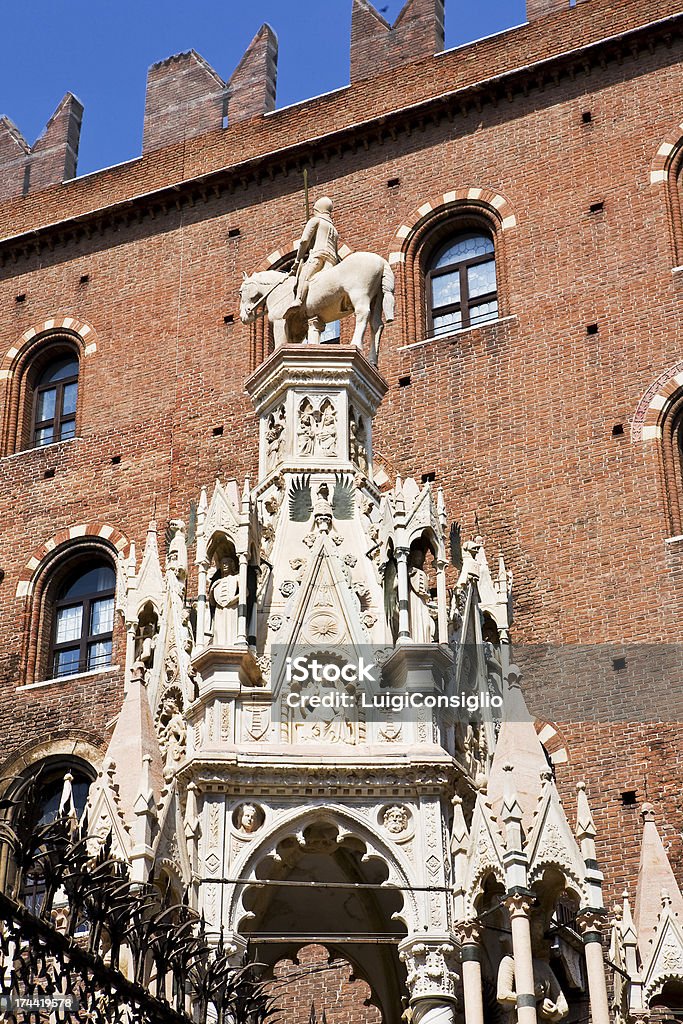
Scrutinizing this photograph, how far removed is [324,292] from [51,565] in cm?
828

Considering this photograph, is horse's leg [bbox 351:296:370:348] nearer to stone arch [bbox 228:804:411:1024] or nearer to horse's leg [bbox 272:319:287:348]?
horse's leg [bbox 272:319:287:348]

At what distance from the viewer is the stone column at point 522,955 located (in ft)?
43.8

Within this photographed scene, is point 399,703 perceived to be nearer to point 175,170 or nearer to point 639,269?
point 639,269

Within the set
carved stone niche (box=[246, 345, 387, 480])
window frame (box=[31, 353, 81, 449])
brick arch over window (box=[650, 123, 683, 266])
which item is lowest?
carved stone niche (box=[246, 345, 387, 480])

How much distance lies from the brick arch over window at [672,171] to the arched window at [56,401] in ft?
29.3

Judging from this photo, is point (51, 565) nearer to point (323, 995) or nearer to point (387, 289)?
point (323, 995)

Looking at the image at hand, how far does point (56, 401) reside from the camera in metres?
27.4

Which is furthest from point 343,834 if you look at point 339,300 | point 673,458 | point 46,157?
point 46,157

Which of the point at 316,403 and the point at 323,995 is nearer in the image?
the point at 316,403

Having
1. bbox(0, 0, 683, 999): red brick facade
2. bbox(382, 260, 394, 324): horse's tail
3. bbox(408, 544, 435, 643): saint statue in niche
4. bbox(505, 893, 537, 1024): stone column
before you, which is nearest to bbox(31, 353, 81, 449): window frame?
bbox(0, 0, 683, 999): red brick facade

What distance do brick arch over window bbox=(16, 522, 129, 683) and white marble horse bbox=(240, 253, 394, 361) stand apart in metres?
6.78

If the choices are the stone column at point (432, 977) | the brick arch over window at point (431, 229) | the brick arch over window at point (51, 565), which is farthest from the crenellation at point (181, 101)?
the stone column at point (432, 977)

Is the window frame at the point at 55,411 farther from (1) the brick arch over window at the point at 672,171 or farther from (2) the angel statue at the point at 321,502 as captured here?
(2) the angel statue at the point at 321,502

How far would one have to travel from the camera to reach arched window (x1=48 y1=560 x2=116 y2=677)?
24578 millimetres
